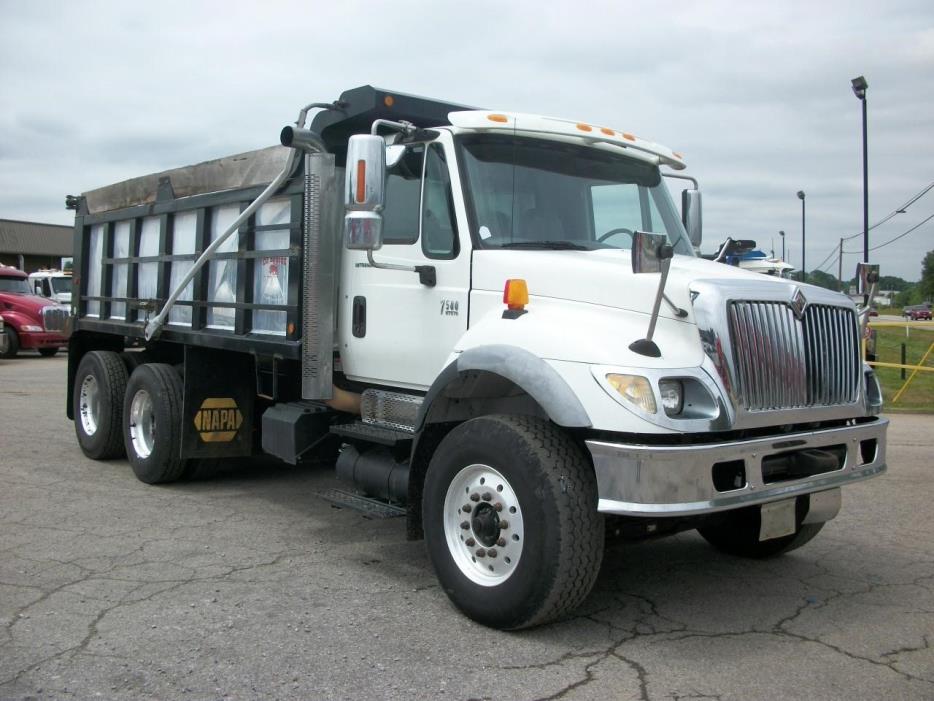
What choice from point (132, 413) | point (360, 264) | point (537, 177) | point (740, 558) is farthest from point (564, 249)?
point (132, 413)

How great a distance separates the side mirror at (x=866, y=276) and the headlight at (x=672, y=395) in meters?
1.63

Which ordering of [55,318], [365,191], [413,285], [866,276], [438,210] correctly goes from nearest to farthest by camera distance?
[365,191]
[866,276]
[438,210]
[413,285]
[55,318]

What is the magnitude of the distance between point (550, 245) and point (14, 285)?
20.1 metres

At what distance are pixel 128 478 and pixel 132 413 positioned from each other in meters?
0.56

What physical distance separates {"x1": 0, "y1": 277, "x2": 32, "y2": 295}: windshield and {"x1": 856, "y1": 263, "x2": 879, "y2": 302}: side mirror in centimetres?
2104

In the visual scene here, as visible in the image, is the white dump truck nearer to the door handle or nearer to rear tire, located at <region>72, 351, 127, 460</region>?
the door handle

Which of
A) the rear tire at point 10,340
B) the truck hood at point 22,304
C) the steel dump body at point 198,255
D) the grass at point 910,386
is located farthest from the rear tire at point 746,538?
the rear tire at point 10,340

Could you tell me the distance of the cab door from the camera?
5180 mm

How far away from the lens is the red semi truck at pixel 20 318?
835 inches

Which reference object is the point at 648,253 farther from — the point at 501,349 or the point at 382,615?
the point at 382,615

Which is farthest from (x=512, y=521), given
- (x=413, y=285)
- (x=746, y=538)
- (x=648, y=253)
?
(x=746, y=538)

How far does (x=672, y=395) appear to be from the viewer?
4074 millimetres

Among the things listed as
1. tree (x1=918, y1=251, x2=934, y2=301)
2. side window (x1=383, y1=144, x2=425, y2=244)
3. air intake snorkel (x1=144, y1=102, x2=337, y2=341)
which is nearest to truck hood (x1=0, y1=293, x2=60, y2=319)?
air intake snorkel (x1=144, y1=102, x2=337, y2=341)

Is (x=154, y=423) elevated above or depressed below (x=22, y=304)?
below
